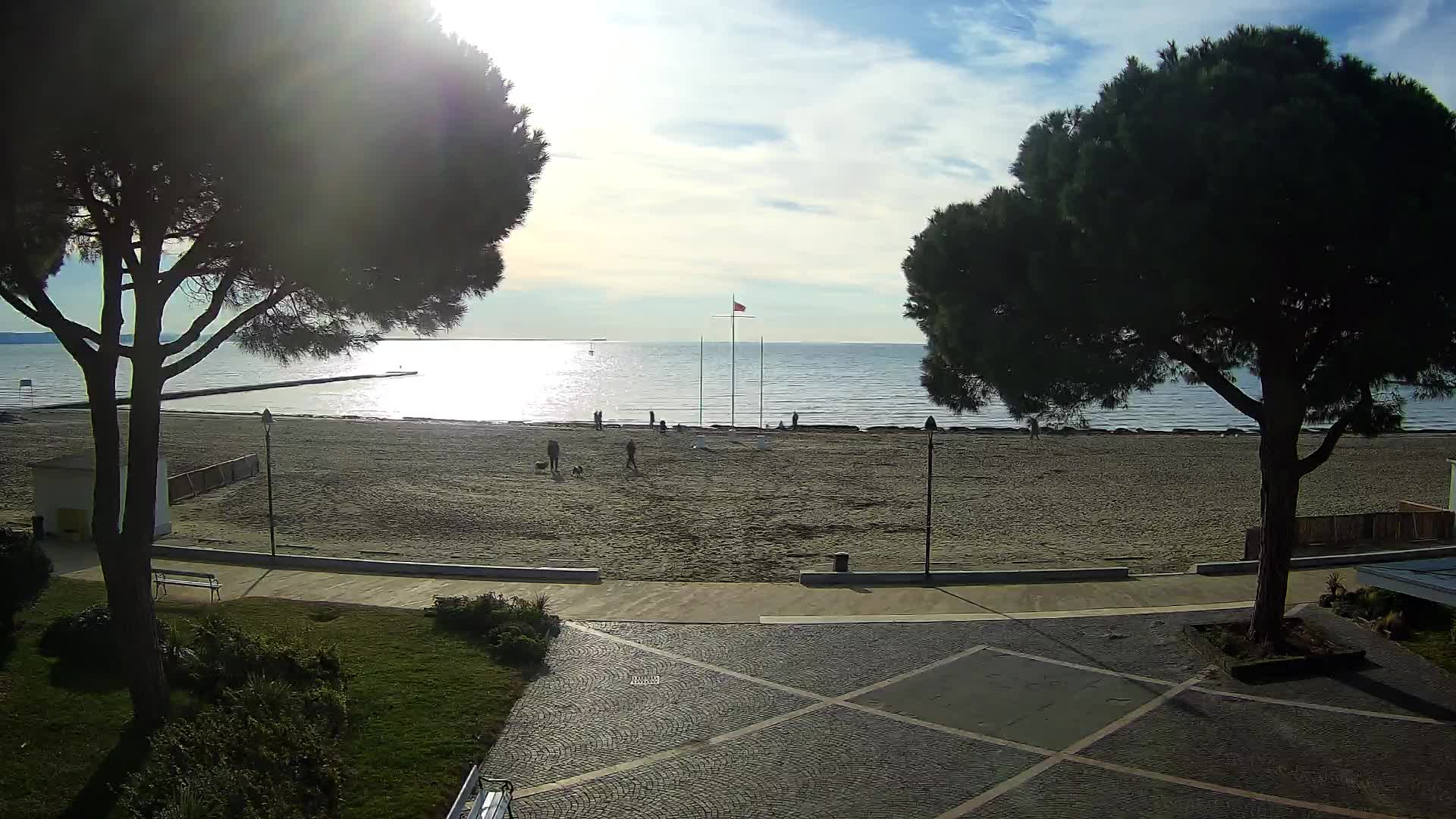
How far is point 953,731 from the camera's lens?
389 inches

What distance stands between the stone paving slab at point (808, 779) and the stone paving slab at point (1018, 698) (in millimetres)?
533

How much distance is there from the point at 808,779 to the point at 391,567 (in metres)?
10.5

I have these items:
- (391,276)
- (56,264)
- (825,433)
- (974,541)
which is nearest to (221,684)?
(391,276)

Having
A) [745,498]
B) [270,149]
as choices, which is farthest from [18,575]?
[745,498]

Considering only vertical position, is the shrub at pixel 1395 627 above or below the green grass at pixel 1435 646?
above

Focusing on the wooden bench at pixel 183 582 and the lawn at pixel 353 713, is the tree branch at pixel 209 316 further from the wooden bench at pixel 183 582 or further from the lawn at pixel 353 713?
the wooden bench at pixel 183 582

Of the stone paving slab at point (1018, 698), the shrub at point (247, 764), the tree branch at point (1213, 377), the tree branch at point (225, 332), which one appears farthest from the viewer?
the tree branch at point (1213, 377)

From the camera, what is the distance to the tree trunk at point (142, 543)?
859 cm

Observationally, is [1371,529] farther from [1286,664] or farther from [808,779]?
[808,779]

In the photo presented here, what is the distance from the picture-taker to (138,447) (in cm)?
874

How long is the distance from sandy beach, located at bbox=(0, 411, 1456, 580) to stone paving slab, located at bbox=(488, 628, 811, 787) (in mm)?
5496

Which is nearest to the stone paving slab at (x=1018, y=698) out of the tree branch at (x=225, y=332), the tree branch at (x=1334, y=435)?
the tree branch at (x=1334, y=435)

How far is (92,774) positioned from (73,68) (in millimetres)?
5895

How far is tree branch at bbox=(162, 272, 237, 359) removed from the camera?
8930 millimetres
